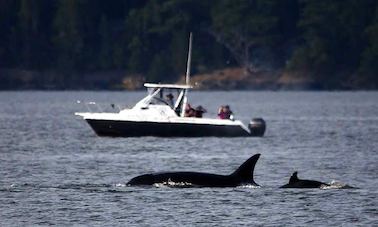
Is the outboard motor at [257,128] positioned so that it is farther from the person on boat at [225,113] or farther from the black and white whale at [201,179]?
the black and white whale at [201,179]

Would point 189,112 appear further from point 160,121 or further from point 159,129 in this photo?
point 159,129

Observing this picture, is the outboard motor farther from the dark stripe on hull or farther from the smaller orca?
the smaller orca

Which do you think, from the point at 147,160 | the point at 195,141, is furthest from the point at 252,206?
the point at 195,141

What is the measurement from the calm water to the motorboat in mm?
493

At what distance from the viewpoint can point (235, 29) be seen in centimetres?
19775

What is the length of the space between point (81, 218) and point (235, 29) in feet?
507

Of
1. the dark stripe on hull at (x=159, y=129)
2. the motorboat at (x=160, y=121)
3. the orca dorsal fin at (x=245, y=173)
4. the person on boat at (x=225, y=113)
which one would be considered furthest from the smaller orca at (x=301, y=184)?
the person on boat at (x=225, y=113)

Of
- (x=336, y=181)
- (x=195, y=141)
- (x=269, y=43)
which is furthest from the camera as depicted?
(x=269, y=43)

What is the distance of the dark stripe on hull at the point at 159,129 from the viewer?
7669 cm

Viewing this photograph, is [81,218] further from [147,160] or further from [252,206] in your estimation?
[147,160]

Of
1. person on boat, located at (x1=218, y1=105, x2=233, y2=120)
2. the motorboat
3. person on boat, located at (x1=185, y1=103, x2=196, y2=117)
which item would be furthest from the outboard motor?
person on boat, located at (x1=185, y1=103, x2=196, y2=117)

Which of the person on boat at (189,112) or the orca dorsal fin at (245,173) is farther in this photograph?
the person on boat at (189,112)

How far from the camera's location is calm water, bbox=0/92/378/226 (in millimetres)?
44281

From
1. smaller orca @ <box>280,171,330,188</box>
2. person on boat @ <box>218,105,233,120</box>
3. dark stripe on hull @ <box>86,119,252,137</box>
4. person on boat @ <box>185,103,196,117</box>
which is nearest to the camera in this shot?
smaller orca @ <box>280,171,330,188</box>
